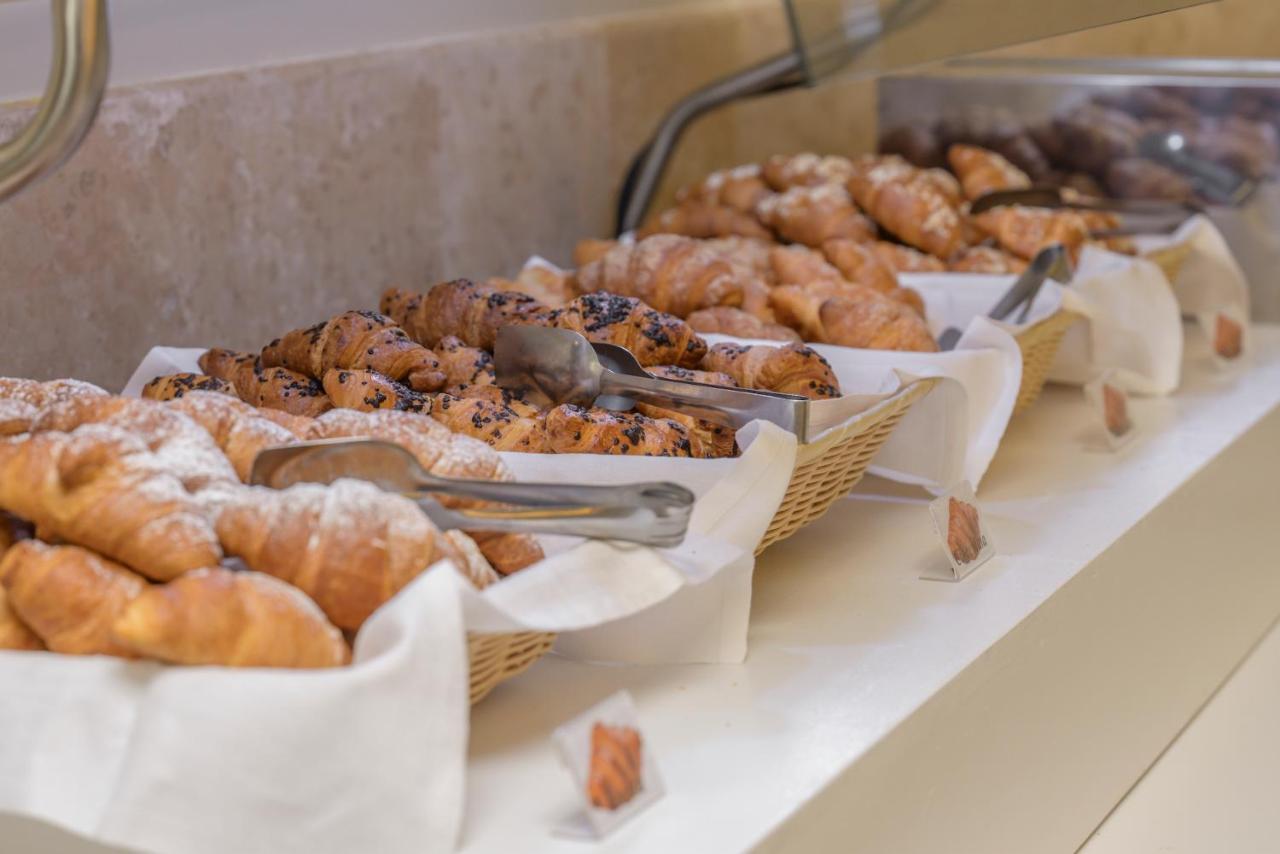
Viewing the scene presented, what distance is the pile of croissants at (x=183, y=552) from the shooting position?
0.87 m

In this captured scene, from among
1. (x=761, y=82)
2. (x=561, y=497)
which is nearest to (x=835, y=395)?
(x=561, y=497)

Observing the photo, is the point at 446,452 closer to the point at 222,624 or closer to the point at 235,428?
the point at 235,428

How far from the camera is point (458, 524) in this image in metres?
1.04

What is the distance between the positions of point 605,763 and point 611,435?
1.20 ft

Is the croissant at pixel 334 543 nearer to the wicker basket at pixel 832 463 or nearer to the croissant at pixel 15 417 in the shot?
the croissant at pixel 15 417

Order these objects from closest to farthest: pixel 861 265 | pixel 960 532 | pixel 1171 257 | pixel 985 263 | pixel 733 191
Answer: pixel 960 532 → pixel 861 265 → pixel 985 263 → pixel 1171 257 → pixel 733 191

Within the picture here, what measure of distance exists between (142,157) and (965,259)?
3.68 ft

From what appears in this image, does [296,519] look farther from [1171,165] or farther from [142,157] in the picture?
[1171,165]

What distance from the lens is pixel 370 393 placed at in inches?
50.8

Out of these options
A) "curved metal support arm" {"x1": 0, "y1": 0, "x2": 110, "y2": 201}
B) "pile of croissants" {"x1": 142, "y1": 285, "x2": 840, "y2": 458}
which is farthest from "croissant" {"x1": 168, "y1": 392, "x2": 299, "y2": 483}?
"curved metal support arm" {"x1": 0, "y1": 0, "x2": 110, "y2": 201}

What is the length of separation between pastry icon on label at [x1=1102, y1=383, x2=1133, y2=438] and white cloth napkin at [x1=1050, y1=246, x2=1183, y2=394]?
0.35 ft

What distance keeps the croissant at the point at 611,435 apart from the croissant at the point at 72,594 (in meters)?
0.42

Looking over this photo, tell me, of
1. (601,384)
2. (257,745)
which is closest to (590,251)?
(601,384)

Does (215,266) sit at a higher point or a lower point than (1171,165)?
higher
